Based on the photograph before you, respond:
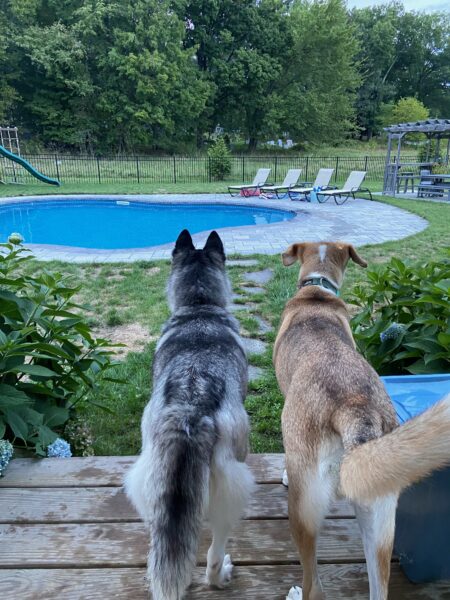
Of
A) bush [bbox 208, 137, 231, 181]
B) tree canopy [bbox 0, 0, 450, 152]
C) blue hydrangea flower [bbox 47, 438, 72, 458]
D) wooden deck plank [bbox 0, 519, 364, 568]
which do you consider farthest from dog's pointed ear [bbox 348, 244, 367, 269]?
tree canopy [bbox 0, 0, 450, 152]

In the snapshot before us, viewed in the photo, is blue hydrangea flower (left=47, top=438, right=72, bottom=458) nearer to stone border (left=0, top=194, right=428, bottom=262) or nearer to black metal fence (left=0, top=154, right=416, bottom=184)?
stone border (left=0, top=194, right=428, bottom=262)

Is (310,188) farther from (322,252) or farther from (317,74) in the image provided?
(317,74)

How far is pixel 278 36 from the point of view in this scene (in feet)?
128

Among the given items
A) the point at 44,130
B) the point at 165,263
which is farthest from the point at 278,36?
the point at 165,263

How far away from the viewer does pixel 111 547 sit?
1.99 m

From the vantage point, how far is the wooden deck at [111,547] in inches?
70.7

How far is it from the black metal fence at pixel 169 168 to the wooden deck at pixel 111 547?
23.9 m

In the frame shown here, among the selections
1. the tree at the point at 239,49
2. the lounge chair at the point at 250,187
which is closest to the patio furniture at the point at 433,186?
the lounge chair at the point at 250,187

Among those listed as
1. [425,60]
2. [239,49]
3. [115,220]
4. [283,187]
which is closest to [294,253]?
[115,220]

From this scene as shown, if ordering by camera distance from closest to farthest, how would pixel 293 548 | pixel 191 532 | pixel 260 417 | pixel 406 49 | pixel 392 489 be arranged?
1. pixel 392 489
2. pixel 191 532
3. pixel 293 548
4. pixel 260 417
5. pixel 406 49

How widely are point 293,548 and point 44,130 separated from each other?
137ft

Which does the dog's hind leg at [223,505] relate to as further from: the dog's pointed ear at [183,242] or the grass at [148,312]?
the dog's pointed ear at [183,242]

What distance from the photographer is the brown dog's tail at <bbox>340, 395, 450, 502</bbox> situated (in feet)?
3.98

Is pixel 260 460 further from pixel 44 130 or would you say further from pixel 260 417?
pixel 44 130
